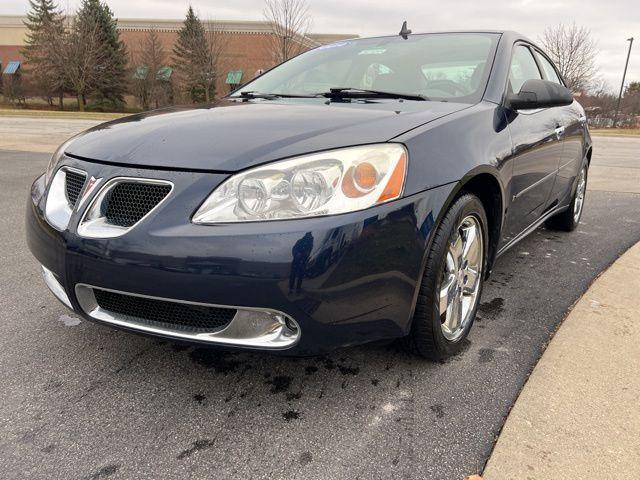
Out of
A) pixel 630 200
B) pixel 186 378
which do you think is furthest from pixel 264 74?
pixel 630 200

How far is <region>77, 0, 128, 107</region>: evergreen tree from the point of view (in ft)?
122

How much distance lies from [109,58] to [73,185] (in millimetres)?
42311

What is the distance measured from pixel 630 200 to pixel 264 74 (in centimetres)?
508

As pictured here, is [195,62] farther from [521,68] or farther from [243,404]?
[243,404]

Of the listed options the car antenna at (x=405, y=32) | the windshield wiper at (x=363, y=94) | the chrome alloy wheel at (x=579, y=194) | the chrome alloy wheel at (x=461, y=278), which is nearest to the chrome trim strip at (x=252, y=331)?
the chrome alloy wheel at (x=461, y=278)

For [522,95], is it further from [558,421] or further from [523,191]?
[558,421]

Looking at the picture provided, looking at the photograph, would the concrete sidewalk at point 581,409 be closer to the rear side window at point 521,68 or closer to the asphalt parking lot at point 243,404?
the asphalt parking lot at point 243,404

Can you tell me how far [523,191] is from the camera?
108 inches

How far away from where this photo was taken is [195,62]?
37281 millimetres

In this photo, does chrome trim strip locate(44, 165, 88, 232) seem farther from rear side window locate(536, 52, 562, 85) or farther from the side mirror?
Result: rear side window locate(536, 52, 562, 85)

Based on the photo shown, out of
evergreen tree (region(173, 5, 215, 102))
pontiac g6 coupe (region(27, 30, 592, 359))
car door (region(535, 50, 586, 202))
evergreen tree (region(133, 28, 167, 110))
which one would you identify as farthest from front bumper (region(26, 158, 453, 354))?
evergreen tree (region(133, 28, 167, 110))

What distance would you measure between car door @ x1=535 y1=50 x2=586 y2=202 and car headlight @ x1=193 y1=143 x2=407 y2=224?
2.26 m

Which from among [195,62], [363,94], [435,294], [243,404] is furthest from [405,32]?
[195,62]

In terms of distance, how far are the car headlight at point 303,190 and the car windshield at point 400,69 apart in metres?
0.99
